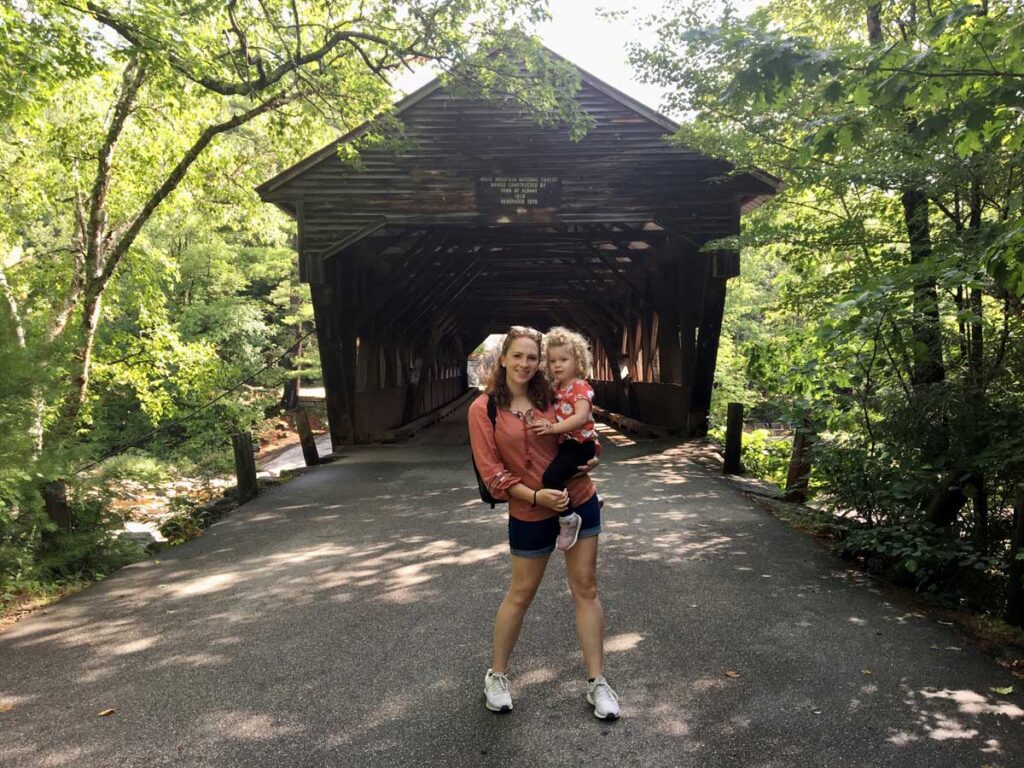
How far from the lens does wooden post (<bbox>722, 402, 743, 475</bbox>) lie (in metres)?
8.62

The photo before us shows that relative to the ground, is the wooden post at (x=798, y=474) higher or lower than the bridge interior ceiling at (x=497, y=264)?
lower

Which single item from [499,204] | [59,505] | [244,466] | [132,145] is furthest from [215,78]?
[59,505]

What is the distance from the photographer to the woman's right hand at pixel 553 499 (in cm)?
251

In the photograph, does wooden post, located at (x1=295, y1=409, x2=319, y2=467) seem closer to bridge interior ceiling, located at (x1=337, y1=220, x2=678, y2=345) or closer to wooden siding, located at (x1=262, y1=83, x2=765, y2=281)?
bridge interior ceiling, located at (x1=337, y1=220, x2=678, y2=345)

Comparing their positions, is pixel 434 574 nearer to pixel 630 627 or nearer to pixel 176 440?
pixel 630 627

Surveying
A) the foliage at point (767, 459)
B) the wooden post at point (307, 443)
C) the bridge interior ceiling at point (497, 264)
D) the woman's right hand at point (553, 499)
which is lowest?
the foliage at point (767, 459)

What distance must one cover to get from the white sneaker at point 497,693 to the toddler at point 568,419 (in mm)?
670

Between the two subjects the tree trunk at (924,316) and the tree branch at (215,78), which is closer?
the tree trunk at (924,316)

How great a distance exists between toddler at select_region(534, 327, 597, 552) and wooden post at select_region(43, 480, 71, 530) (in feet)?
14.8

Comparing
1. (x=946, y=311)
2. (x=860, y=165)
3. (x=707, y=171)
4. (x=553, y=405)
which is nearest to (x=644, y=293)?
(x=707, y=171)

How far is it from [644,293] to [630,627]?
443 inches

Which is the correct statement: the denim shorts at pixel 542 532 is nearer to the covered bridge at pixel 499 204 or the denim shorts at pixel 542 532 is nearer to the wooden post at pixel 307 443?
the covered bridge at pixel 499 204

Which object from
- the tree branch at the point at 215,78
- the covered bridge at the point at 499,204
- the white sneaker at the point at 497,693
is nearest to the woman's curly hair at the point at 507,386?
the white sneaker at the point at 497,693

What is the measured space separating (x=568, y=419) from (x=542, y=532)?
47 centimetres
